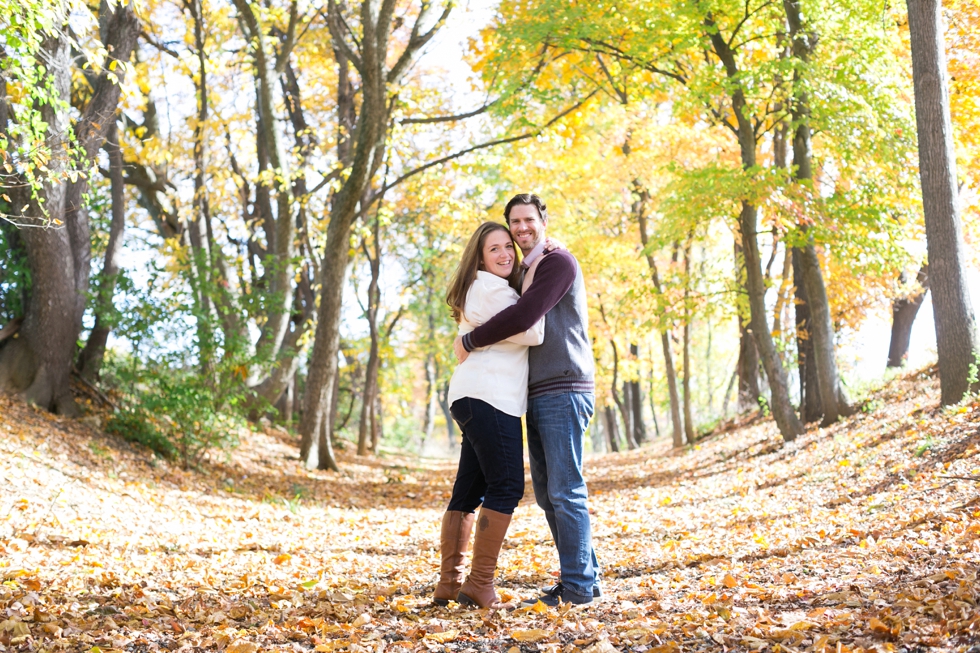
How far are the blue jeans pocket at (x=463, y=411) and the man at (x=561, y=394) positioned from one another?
0.24 m

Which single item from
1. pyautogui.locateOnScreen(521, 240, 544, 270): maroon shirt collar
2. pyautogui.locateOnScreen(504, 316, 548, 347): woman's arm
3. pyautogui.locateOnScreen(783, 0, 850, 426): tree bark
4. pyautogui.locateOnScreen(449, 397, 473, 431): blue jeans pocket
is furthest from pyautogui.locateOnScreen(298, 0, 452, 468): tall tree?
pyautogui.locateOnScreen(449, 397, 473, 431): blue jeans pocket

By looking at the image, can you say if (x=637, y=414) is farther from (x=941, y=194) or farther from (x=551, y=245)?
(x=551, y=245)

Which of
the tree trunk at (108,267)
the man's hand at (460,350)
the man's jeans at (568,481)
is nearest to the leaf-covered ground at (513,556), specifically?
the man's jeans at (568,481)

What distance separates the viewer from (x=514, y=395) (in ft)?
12.5

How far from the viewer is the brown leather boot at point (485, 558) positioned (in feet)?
12.4

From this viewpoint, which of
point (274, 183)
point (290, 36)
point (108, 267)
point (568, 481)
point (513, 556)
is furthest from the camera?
point (274, 183)

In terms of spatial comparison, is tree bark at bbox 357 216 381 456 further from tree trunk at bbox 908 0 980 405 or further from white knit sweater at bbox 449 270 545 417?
white knit sweater at bbox 449 270 545 417

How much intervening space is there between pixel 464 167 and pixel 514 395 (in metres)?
9.91

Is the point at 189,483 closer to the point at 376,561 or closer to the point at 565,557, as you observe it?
the point at 376,561

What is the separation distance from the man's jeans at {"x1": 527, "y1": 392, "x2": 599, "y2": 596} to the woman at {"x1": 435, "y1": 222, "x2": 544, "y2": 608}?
140mm

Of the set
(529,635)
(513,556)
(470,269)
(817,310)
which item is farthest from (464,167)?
(529,635)

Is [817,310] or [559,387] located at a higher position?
[817,310]

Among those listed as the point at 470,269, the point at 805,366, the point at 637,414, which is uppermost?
the point at 470,269

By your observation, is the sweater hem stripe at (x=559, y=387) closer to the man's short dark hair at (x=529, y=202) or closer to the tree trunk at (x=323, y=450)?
the man's short dark hair at (x=529, y=202)
